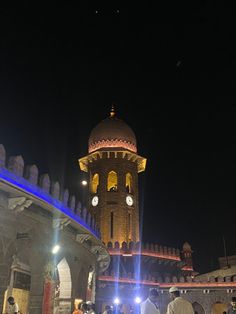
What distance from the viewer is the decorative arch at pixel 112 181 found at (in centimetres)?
3815

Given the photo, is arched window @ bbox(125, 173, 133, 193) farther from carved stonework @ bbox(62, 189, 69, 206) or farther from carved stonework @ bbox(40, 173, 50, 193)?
carved stonework @ bbox(40, 173, 50, 193)

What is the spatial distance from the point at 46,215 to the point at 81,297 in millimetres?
5013

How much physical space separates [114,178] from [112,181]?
402 mm

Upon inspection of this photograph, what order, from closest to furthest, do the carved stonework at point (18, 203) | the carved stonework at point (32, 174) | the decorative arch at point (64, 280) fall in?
the carved stonework at point (18, 203) → the carved stonework at point (32, 174) → the decorative arch at point (64, 280)

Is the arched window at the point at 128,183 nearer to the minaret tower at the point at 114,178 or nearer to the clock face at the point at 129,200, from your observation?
the minaret tower at the point at 114,178

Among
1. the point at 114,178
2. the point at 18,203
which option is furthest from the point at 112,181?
the point at 18,203

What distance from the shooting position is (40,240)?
13242mm

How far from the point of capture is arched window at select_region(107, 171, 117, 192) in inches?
1503

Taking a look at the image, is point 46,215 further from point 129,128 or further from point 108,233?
point 129,128

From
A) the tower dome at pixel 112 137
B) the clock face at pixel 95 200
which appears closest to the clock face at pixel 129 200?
the clock face at pixel 95 200

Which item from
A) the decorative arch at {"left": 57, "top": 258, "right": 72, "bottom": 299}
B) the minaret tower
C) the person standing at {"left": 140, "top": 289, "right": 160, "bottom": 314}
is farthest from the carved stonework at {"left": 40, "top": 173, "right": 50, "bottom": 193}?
the minaret tower

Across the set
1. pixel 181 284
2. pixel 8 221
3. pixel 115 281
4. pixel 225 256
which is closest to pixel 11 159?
pixel 8 221

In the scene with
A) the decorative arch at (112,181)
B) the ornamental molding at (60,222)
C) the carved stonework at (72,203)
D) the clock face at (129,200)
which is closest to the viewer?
the ornamental molding at (60,222)

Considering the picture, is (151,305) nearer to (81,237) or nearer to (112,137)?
(81,237)
